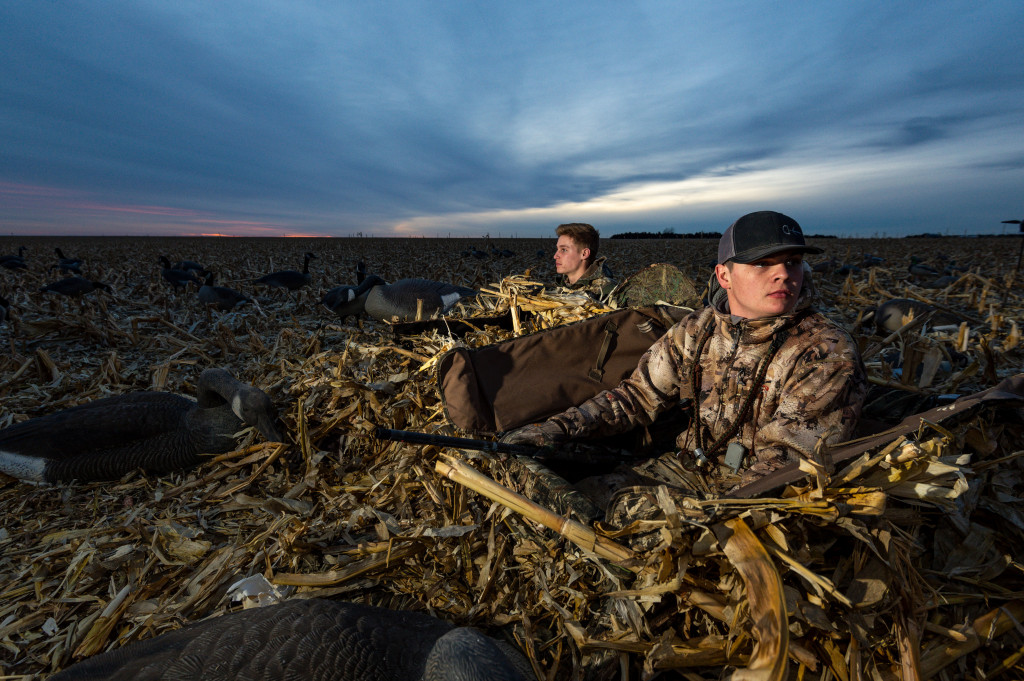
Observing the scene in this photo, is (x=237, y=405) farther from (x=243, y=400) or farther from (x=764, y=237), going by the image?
(x=764, y=237)

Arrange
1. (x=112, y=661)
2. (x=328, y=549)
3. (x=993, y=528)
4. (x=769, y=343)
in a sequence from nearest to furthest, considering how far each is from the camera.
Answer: (x=112, y=661), (x=993, y=528), (x=769, y=343), (x=328, y=549)

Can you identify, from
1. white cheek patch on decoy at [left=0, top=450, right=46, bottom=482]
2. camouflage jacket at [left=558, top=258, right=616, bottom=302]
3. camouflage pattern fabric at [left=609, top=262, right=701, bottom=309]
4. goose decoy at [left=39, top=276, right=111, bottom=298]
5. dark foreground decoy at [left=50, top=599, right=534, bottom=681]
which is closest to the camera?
dark foreground decoy at [left=50, top=599, right=534, bottom=681]

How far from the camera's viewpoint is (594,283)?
571 cm

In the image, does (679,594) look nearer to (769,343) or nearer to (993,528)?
(769,343)

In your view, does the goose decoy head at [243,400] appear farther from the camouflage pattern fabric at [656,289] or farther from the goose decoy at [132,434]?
the camouflage pattern fabric at [656,289]

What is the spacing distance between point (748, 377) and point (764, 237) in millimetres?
817

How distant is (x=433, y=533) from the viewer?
114 inches

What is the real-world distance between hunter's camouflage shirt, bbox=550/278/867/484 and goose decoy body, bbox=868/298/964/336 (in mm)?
4739

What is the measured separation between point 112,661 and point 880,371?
5203mm

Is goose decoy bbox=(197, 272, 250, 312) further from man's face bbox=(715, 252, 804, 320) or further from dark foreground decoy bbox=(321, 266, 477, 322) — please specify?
man's face bbox=(715, 252, 804, 320)

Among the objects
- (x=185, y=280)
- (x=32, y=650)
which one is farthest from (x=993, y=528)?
(x=185, y=280)

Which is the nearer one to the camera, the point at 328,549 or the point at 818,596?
the point at 818,596

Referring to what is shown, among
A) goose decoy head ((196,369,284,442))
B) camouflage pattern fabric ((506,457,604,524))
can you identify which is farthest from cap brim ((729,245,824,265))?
goose decoy head ((196,369,284,442))

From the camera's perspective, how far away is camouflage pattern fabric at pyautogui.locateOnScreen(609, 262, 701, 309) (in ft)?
15.1
